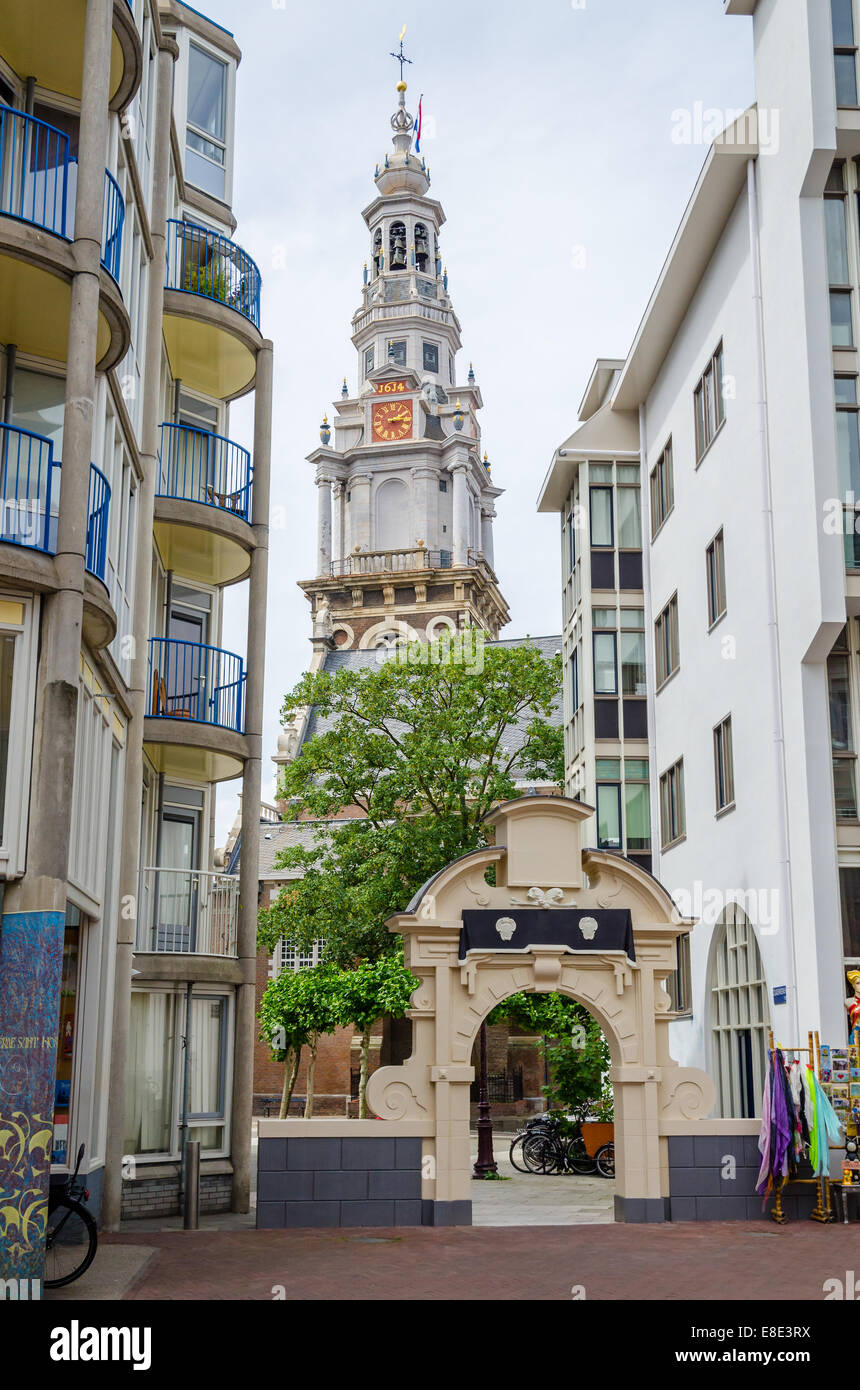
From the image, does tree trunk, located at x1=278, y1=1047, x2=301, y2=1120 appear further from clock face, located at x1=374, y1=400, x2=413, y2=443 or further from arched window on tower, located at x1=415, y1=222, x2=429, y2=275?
arched window on tower, located at x1=415, y1=222, x2=429, y2=275

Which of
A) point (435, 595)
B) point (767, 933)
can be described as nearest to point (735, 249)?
point (767, 933)

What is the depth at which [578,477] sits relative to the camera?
114ft

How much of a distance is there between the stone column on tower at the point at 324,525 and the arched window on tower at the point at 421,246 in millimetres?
17450

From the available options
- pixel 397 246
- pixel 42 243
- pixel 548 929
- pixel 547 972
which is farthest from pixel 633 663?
pixel 397 246

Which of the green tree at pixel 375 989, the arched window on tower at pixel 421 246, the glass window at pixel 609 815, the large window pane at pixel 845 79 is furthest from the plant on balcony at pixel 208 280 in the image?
the arched window on tower at pixel 421 246

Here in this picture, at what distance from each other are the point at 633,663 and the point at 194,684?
13733 mm

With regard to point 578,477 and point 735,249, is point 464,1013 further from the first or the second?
point 578,477

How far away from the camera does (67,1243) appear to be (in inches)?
516

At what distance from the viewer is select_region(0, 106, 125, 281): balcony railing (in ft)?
49.5

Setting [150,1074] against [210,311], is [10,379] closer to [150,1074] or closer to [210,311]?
[210,311]

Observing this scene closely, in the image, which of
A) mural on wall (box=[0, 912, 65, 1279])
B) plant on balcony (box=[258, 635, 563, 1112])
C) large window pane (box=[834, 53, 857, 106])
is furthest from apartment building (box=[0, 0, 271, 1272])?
plant on balcony (box=[258, 635, 563, 1112])

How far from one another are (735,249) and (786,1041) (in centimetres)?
1352

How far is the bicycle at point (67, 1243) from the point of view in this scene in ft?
41.2

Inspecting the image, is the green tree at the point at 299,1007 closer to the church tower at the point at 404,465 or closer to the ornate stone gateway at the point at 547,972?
the ornate stone gateway at the point at 547,972
